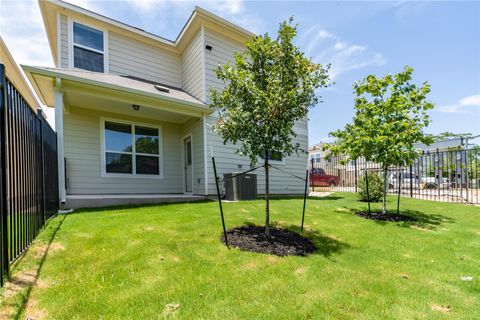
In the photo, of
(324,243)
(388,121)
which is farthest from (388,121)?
(324,243)

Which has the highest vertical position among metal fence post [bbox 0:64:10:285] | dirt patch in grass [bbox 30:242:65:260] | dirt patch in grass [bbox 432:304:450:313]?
metal fence post [bbox 0:64:10:285]

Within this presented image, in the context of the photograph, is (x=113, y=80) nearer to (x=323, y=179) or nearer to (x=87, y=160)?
(x=87, y=160)

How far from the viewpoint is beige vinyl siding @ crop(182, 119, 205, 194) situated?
344 inches

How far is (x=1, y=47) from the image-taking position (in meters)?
7.62

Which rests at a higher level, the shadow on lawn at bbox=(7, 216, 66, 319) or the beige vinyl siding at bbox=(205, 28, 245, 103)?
the beige vinyl siding at bbox=(205, 28, 245, 103)

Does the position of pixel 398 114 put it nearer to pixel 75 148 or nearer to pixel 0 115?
pixel 0 115

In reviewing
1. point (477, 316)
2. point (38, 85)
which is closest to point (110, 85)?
point (38, 85)

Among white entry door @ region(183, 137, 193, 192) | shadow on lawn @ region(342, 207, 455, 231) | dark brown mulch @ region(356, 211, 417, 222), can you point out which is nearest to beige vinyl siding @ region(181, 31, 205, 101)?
white entry door @ region(183, 137, 193, 192)

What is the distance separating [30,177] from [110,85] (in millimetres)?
3952

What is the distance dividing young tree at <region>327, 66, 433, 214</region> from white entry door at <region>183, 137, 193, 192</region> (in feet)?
17.7

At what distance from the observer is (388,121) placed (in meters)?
6.45

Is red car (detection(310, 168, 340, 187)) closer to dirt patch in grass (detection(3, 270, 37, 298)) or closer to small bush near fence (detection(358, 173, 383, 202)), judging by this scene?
small bush near fence (detection(358, 173, 383, 202))

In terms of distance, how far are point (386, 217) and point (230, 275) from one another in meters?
5.14

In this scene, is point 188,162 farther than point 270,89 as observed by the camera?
Yes
